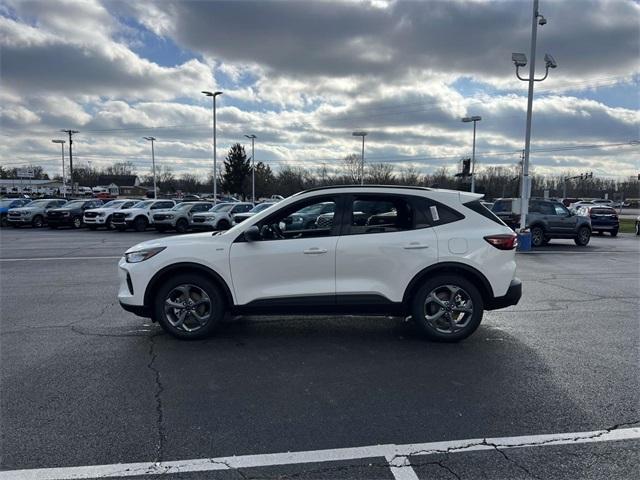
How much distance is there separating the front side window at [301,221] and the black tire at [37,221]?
94.0 ft

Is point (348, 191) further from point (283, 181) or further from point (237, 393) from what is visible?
point (283, 181)

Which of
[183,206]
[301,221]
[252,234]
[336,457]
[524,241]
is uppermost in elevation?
[301,221]

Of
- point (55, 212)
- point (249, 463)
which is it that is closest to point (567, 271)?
point (249, 463)

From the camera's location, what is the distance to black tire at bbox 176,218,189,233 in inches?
979

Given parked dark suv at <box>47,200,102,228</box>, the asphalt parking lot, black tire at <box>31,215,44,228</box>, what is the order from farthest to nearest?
black tire at <box>31,215,44,228</box>, parked dark suv at <box>47,200,102,228</box>, the asphalt parking lot

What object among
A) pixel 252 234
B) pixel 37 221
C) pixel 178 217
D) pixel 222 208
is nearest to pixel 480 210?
pixel 252 234

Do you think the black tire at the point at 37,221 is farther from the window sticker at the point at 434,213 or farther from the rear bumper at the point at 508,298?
the rear bumper at the point at 508,298

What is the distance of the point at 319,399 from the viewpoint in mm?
3879

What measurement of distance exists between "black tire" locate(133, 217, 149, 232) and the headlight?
21325 millimetres

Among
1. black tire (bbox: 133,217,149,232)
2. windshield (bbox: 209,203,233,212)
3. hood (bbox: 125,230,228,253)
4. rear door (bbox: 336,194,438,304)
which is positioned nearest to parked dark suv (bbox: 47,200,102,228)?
black tire (bbox: 133,217,149,232)

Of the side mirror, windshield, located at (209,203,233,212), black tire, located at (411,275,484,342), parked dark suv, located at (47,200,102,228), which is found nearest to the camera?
the side mirror

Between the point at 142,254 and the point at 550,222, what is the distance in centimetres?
1682

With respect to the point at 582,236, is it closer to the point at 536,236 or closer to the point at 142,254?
the point at 536,236

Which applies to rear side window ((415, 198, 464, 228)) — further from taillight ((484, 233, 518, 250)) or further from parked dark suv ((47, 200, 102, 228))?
parked dark suv ((47, 200, 102, 228))
